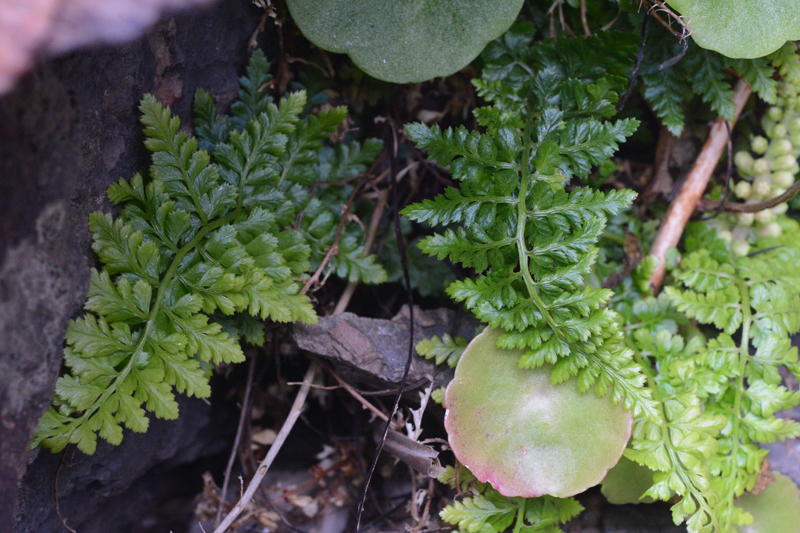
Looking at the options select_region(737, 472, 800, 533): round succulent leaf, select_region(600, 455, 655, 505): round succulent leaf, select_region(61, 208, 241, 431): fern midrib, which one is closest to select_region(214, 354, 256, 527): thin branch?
select_region(61, 208, 241, 431): fern midrib

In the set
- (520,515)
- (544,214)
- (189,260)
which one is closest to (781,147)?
(544,214)

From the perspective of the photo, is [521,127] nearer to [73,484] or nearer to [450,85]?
[450,85]

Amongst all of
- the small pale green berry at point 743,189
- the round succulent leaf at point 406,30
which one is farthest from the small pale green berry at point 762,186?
the round succulent leaf at point 406,30

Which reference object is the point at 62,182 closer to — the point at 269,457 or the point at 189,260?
the point at 189,260

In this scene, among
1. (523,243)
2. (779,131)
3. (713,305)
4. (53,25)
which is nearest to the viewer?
(53,25)

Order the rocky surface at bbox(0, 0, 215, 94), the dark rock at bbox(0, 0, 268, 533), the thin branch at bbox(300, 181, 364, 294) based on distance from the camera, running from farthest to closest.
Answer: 1. the thin branch at bbox(300, 181, 364, 294)
2. the dark rock at bbox(0, 0, 268, 533)
3. the rocky surface at bbox(0, 0, 215, 94)

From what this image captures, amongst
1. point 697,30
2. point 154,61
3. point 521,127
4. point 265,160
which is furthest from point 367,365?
point 697,30

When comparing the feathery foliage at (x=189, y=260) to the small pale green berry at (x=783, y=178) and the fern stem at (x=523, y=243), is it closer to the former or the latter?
the fern stem at (x=523, y=243)

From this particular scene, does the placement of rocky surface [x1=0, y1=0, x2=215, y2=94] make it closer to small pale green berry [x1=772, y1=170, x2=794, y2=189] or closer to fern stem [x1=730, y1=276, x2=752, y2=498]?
fern stem [x1=730, y1=276, x2=752, y2=498]
